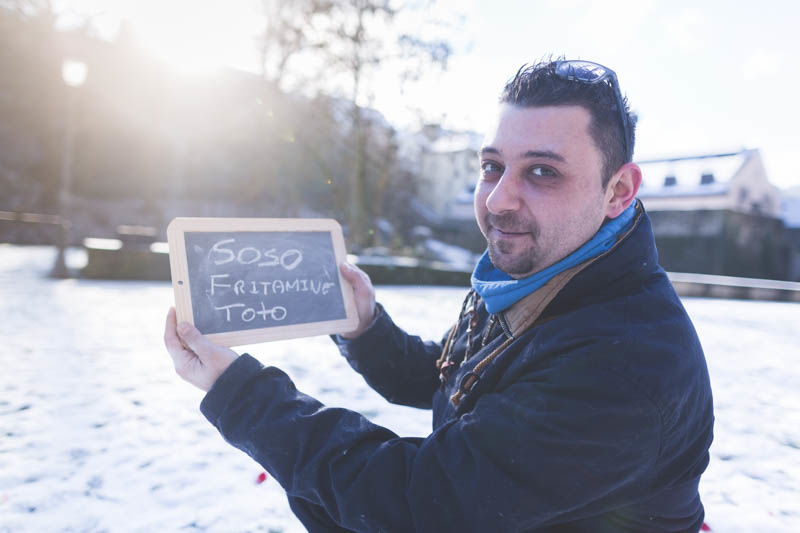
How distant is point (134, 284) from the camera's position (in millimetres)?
9312

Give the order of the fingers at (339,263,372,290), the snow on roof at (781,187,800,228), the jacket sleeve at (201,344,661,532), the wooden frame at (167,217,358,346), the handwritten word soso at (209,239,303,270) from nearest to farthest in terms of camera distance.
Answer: the jacket sleeve at (201,344,661,532) < the wooden frame at (167,217,358,346) < the handwritten word soso at (209,239,303,270) < the fingers at (339,263,372,290) < the snow on roof at (781,187,800,228)

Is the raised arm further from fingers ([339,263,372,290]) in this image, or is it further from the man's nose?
the man's nose

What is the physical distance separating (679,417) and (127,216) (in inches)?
1142

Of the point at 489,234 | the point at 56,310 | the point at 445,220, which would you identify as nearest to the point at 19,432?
the point at 489,234

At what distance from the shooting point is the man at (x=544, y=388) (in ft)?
3.34

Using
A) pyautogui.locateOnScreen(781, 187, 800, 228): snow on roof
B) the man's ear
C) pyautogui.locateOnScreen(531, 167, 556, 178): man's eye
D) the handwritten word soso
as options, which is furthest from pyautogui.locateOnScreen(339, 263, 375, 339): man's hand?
pyautogui.locateOnScreen(781, 187, 800, 228): snow on roof

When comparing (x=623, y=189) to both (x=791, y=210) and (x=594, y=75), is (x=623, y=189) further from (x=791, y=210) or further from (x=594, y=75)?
(x=791, y=210)

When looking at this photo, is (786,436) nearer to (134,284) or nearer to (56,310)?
(56,310)

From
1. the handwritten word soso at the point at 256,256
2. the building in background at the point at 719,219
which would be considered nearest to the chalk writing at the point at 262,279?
the handwritten word soso at the point at 256,256

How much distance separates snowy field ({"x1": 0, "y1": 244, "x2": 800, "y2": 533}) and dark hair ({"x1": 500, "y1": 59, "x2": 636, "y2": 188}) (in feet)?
6.41

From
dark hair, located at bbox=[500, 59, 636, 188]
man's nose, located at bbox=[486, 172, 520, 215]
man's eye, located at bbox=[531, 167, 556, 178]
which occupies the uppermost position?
dark hair, located at bbox=[500, 59, 636, 188]

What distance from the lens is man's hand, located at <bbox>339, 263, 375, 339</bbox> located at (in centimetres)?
185

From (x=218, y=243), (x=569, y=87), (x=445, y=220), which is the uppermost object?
(x=569, y=87)

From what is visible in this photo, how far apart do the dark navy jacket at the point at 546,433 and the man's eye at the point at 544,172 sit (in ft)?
0.83
